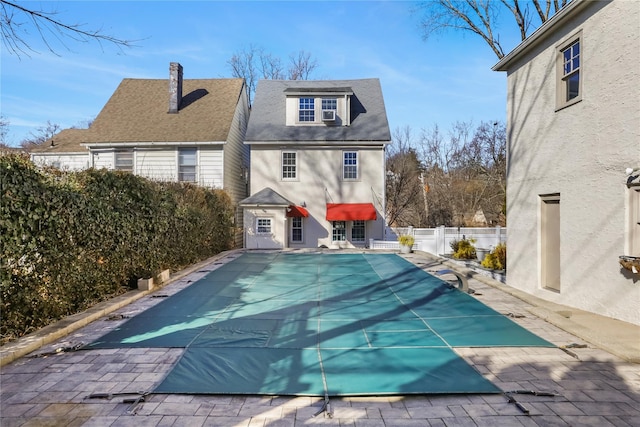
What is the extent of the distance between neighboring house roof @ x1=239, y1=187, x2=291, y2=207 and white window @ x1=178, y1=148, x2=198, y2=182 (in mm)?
3170

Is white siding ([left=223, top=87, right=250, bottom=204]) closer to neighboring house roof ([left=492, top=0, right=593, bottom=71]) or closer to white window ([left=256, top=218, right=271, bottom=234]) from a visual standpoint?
white window ([left=256, top=218, right=271, bottom=234])

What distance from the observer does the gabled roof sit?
19608 mm

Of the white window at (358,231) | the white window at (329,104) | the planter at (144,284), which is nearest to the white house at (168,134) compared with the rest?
the white window at (329,104)

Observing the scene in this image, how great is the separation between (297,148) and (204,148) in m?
4.78

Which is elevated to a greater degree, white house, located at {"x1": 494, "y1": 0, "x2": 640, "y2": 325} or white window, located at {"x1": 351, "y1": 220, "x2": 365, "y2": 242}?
white house, located at {"x1": 494, "y1": 0, "x2": 640, "y2": 325}

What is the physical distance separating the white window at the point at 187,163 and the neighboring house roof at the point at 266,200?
10.4 feet

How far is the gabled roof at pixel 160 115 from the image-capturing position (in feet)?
64.3

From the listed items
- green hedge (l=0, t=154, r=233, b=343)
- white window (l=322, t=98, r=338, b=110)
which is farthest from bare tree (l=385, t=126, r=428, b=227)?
green hedge (l=0, t=154, r=233, b=343)

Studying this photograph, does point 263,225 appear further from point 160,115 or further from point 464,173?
point 464,173

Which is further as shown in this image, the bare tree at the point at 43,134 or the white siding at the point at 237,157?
the bare tree at the point at 43,134

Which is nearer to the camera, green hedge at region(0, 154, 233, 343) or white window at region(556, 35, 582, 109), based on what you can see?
green hedge at region(0, 154, 233, 343)

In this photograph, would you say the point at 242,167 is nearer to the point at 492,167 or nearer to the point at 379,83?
the point at 379,83

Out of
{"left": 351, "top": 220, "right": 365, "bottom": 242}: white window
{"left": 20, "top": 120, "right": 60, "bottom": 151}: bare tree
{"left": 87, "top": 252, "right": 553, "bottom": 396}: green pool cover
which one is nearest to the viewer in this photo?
{"left": 87, "top": 252, "right": 553, "bottom": 396}: green pool cover

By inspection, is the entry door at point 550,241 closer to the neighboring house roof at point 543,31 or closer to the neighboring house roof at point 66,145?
the neighboring house roof at point 543,31
